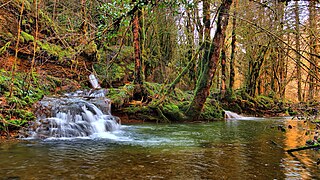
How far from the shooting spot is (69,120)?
809 centimetres

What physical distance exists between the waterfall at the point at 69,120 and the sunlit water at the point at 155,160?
0.74 metres

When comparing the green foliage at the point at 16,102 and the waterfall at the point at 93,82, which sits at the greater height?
the waterfall at the point at 93,82

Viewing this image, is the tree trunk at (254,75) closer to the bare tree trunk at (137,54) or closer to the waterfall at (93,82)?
the bare tree trunk at (137,54)

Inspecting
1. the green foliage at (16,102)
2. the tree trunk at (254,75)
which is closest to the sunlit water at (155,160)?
the green foliage at (16,102)

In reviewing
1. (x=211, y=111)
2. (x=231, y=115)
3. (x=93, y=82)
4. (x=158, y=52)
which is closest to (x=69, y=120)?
(x=93, y=82)

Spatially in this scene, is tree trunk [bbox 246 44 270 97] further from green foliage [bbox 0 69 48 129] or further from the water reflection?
green foliage [bbox 0 69 48 129]

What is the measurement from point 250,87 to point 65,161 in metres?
14.9

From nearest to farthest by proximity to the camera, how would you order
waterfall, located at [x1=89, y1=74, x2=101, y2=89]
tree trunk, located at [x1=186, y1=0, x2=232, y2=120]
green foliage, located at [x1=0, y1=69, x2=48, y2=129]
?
1. green foliage, located at [x1=0, y1=69, x2=48, y2=129]
2. tree trunk, located at [x1=186, y1=0, x2=232, y2=120]
3. waterfall, located at [x1=89, y1=74, x2=101, y2=89]

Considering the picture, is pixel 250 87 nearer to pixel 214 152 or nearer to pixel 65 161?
pixel 214 152

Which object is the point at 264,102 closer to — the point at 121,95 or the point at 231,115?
the point at 231,115

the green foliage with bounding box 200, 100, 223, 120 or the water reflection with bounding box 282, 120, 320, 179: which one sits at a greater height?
the green foliage with bounding box 200, 100, 223, 120

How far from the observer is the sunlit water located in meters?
3.80

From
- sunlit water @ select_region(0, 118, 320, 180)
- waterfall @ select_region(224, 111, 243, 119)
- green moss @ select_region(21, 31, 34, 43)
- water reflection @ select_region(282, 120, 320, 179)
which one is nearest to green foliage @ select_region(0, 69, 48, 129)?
sunlit water @ select_region(0, 118, 320, 180)

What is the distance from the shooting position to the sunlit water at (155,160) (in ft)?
12.5
